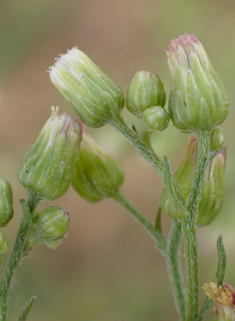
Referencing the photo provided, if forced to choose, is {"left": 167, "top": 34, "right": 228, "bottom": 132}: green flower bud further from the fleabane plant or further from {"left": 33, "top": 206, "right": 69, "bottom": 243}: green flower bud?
{"left": 33, "top": 206, "right": 69, "bottom": 243}: green flower bud

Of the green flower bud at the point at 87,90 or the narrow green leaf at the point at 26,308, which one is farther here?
the green flower bud at the point at 87,90

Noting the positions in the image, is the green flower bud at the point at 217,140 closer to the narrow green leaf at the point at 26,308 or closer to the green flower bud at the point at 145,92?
the green flower bud at the point at 145,92

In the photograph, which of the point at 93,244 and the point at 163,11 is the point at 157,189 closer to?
the point at 93,244

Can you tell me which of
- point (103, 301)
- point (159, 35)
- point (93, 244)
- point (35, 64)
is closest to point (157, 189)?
point (93, 244)

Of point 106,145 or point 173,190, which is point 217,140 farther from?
point 106,145

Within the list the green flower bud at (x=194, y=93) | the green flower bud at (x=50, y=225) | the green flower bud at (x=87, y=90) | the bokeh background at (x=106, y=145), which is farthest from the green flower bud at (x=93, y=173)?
the bokeh background at (x=106, y=145)

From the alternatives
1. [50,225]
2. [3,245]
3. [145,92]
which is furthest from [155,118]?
[3,245]
